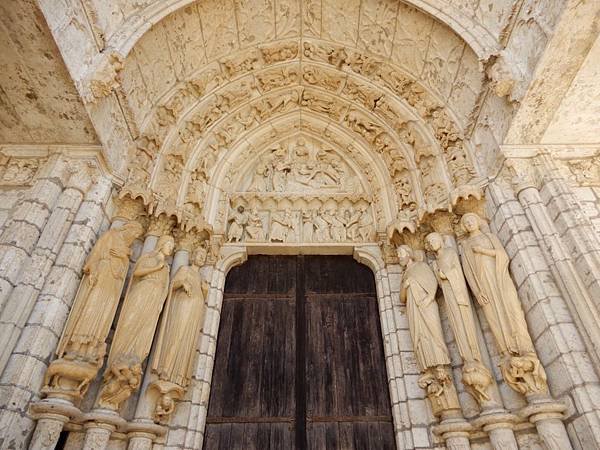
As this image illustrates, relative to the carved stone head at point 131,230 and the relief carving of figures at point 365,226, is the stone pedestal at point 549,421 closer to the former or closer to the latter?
the relief carving of figures at point 365,226

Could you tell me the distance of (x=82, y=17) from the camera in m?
3.67

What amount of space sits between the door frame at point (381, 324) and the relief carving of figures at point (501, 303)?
2.92 feet

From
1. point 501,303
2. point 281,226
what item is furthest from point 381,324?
point 281,226

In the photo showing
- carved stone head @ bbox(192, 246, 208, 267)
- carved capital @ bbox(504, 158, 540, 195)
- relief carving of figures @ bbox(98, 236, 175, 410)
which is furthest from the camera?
carved stone head @ bbox(192, 246, 208, 267)

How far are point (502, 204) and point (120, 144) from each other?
4103mm

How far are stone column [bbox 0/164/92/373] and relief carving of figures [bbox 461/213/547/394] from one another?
3.84 m

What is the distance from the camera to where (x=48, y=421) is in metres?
2.85

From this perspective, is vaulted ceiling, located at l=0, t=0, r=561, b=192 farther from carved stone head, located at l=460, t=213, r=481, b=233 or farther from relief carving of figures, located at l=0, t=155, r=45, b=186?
carved stone head, located at l=460, t=213, r=481, b=233

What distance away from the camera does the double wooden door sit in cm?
380

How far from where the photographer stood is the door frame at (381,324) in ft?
11.9

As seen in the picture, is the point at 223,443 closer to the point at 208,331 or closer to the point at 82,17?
the point at 208,331

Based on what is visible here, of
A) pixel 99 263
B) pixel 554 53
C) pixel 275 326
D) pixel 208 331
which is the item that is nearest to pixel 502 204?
pixel 554 53

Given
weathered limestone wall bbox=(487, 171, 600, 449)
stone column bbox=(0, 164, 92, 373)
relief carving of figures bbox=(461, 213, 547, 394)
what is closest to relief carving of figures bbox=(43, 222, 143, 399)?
stone column bbox=(0, 164, 92, 373)

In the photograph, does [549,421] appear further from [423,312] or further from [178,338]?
[178,338]
